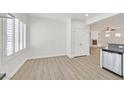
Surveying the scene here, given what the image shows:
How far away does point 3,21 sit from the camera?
3111 mm

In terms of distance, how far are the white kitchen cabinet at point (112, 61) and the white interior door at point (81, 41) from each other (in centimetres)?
317

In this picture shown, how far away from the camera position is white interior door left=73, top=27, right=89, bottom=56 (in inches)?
308

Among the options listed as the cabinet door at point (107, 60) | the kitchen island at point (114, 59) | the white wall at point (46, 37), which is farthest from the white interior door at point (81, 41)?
the cabinet door at point (107, 60)

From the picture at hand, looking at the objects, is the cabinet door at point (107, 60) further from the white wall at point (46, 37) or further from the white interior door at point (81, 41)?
the white wall at point (46, 37)

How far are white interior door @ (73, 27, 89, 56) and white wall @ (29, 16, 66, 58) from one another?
1.11m

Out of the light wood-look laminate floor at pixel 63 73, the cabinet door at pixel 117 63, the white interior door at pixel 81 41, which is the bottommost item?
the light wood-look laminate floor at pixel 63 73

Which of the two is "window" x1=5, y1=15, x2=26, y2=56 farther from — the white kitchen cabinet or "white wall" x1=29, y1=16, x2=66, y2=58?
the white kitchen cabinet

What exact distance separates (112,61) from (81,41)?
403 cm

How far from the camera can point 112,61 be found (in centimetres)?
417

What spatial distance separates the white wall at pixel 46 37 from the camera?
7.18 m

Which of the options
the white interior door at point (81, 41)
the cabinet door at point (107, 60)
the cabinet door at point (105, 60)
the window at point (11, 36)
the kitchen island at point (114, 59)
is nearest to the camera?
the window at point (11, 36)
